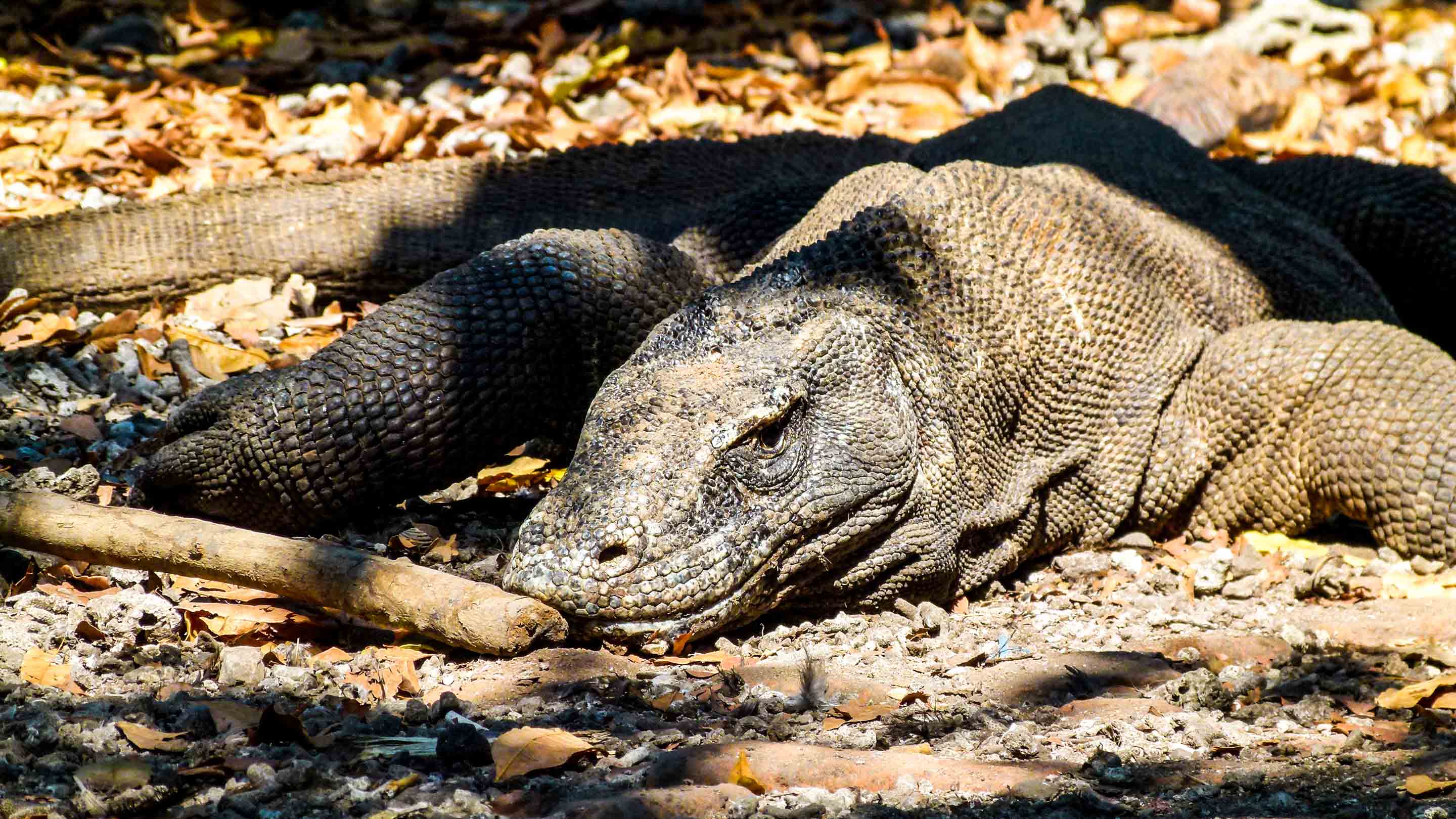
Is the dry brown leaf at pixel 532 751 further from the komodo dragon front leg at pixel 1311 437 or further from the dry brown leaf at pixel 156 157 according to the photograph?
the dry brown leaf at pixel 156 157

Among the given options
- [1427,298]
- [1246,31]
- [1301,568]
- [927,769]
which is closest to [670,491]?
[927,769]

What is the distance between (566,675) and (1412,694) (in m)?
1.96

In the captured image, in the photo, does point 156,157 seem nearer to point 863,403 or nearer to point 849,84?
point 849,84

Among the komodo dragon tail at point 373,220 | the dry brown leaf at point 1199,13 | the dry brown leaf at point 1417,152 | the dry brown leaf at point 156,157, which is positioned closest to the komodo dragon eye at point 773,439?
the komodo dragon tail at point 373,220

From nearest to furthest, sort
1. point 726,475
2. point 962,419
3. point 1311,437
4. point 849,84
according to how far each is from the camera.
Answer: point 726,475, point 962,419, point 1311,437, point 849,84

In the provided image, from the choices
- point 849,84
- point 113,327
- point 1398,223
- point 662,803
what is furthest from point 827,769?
point 849,84

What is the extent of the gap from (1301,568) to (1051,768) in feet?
6.36

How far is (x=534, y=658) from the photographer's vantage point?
334 centimetres

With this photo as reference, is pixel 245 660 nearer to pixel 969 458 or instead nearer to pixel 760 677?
pixel 760 677

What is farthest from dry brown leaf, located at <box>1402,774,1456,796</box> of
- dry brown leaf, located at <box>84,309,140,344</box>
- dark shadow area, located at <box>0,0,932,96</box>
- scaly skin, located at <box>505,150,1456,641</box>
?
dark shadow area, located at <box>0,0,932,96</box>

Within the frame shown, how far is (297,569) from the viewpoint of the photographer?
3307 mm

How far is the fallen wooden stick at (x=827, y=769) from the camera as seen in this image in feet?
8.63

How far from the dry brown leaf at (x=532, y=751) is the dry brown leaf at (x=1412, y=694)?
1.86 metres

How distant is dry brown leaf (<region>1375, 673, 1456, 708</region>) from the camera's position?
10.8 feet
